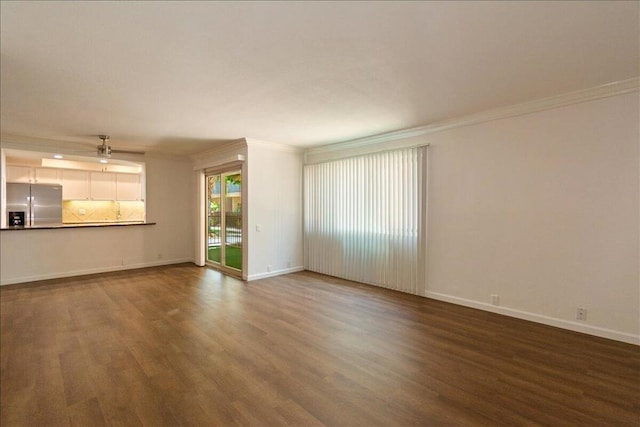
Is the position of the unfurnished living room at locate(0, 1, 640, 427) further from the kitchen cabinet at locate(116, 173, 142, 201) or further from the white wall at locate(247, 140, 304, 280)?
the kitchen cabinet at locate(116, 173, 142, 201)

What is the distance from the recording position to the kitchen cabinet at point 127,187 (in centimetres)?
827

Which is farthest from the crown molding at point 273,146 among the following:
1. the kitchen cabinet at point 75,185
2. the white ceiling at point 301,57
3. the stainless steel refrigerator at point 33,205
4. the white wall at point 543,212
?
the stainless steel refrigerator at point 33,205

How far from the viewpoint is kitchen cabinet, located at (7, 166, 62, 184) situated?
696 centimetres

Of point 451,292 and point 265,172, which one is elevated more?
point 265,172

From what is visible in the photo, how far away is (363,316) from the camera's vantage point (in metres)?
3.87

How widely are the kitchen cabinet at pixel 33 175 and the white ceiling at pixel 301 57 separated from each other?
12.8 feet

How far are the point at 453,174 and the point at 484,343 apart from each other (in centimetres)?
231

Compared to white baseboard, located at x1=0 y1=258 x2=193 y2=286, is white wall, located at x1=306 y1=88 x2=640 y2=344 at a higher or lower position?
higher

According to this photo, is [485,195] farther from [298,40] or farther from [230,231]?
[230,231]

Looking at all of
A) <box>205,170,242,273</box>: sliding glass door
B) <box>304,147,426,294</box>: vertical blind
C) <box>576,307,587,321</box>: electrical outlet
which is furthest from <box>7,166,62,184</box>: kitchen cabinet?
<box>576,307,587,321</box>: electrical outlet

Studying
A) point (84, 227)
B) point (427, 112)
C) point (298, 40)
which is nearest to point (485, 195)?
point (427, 112)

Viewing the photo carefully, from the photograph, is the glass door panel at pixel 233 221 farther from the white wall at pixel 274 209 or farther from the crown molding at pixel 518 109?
the crown molding at pixel 518 109

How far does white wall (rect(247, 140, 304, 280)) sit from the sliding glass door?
534 millimetres

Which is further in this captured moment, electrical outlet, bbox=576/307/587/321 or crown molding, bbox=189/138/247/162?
crown molding, bbox=189/138/247/162
